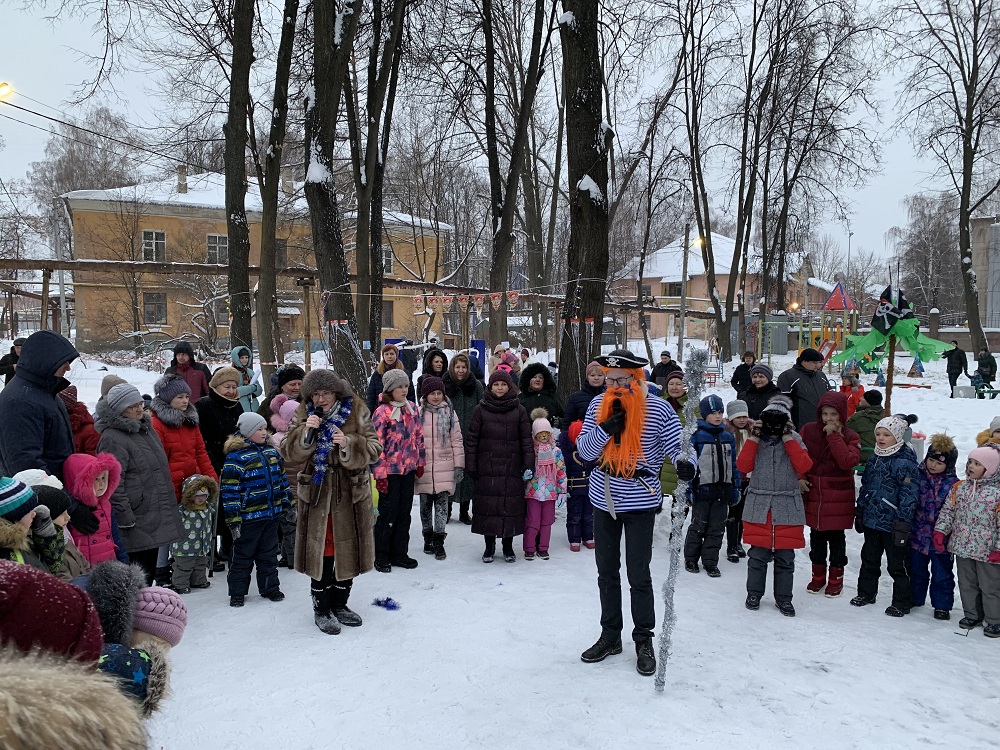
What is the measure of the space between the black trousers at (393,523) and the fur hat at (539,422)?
1.38 meters

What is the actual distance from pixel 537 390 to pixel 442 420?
1377 millimetres

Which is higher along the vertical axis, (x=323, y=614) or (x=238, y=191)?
(x=238, y=191)

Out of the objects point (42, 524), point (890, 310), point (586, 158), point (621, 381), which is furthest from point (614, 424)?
point (890, 310)

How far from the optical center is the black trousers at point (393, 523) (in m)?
6.15

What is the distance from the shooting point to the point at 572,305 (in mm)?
9695

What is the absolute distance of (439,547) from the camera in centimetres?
657

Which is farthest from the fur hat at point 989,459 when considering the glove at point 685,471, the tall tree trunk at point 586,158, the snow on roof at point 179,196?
the snow on roof at point 179,196

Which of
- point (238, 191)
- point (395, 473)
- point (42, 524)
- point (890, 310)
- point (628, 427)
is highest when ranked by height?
point (238, 191)

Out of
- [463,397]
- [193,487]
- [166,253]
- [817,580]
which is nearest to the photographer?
[193,487]

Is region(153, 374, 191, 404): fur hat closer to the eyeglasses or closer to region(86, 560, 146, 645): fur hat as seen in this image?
the eyeglasses

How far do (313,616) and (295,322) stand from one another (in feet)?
104

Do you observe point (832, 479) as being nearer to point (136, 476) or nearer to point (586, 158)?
point (586, 158)

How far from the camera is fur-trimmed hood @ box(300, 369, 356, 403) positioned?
4.60 m

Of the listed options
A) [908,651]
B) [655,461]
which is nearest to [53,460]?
[655,461]
